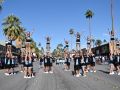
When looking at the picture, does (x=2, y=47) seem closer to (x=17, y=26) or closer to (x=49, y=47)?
(x=17, y=26)

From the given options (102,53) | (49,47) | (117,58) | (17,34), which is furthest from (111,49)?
(102,53)

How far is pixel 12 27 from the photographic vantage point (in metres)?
79.9

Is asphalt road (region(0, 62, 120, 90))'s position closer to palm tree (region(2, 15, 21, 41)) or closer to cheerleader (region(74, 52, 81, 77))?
cheerleader (region(74, 52, 81, 77))

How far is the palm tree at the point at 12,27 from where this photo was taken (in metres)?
79.2

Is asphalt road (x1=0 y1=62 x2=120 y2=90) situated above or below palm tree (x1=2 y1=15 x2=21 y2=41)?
below

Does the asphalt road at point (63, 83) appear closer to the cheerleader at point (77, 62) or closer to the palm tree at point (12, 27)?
the cheerleader at point (77, 62)

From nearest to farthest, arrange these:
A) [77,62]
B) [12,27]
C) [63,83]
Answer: [63,83], [77,62], [12,27]

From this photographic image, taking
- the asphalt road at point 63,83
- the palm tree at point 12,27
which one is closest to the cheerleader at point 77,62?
the asphalt road at point 63,83

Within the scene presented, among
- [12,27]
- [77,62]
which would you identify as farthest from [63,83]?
[12,27]

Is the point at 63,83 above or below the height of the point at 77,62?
below

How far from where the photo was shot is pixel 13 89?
19062mm

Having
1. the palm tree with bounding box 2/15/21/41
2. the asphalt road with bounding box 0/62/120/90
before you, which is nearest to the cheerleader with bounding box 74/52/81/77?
the asphalt road with bounding box 0/62/120/90

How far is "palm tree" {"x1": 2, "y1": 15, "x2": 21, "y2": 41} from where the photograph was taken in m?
79.2

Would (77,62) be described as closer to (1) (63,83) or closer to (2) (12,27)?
(1) (63,83)
